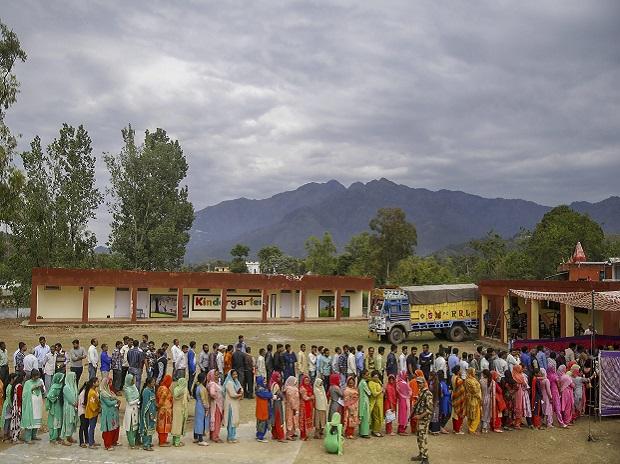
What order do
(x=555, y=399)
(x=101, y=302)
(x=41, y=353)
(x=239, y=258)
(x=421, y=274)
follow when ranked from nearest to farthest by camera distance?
(x=555, y=399) → (x=41, y=353) → (x=101, y=302) → (x=421, y=274) → (x=239, y=258)

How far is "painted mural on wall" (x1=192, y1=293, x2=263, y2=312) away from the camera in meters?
35.4

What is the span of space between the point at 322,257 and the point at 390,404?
56019 millimetres

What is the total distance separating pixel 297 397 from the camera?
1140 cm

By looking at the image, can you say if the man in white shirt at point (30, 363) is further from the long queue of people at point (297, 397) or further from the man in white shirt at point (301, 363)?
the man in white shirt at point (301, 363)

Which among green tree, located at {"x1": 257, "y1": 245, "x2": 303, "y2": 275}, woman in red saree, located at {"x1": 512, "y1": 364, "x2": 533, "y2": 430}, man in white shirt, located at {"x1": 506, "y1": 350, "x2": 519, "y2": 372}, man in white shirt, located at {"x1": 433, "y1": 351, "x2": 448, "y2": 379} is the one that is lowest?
woman in red saree, located at {"x1": 512, "y1": 364, "x2": 533, "y2": 430}

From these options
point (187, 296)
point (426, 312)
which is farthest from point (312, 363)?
point (187, 296)

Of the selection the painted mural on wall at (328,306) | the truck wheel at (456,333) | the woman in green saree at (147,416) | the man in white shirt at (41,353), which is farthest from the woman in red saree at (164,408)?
the painted mural on wall at (328,306)

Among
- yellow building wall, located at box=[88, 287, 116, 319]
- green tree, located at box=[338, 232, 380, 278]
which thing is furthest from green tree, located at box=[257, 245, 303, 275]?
yellow building wall, located at box=[88, 287, 116, 319]

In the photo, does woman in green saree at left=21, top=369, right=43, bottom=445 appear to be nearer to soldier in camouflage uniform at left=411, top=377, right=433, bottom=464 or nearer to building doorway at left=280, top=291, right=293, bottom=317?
soldier in camouflage uniform at left=411, top=377, right=433, bottom=464

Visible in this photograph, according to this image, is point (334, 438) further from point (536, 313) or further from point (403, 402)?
point (536, 313)

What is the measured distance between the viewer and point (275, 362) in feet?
48.4

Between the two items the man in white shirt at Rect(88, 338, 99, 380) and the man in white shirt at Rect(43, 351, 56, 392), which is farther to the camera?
the man in white shirt at Rect(88, 338, 99, 380)

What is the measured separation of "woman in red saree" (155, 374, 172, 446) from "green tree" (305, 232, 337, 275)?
2224 inches

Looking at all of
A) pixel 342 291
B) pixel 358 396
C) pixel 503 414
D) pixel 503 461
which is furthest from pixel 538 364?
pixel 342 291
